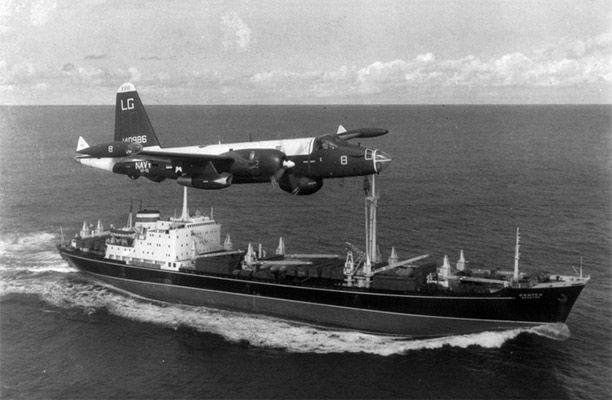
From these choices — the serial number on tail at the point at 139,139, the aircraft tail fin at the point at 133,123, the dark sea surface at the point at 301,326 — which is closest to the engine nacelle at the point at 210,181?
the serial number on tail at the point at 139,139

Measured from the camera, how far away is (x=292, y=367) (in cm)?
3384

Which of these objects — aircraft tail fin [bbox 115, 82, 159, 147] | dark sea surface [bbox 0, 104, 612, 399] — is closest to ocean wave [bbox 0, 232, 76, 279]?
dark sea surface [bbox 0, 104, 612, 399]

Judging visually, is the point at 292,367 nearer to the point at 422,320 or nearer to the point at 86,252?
the point at 422,320

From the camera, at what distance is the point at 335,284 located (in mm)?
40969

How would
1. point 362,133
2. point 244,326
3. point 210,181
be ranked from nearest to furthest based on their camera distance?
1. point 210,181
2. point 362,133
3. point 244,326

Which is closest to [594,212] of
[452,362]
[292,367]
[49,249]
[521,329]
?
[521,329]

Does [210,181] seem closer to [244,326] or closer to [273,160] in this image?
[273,160]

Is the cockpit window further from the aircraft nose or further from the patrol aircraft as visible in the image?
the aircraft nose

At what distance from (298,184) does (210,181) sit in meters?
4.48

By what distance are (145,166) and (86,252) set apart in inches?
837

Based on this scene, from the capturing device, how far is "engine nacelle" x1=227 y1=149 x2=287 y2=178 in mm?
28828

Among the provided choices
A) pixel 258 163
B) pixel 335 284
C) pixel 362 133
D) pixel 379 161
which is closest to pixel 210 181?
pixel 258 163

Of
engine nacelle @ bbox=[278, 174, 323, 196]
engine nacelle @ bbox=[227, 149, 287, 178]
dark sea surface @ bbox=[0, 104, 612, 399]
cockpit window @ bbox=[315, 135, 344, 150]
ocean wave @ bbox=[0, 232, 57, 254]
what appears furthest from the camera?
A: ocean wave @ bbox=[0, 232, 57, 254]

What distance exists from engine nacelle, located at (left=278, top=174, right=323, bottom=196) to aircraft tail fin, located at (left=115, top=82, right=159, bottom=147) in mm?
11792
